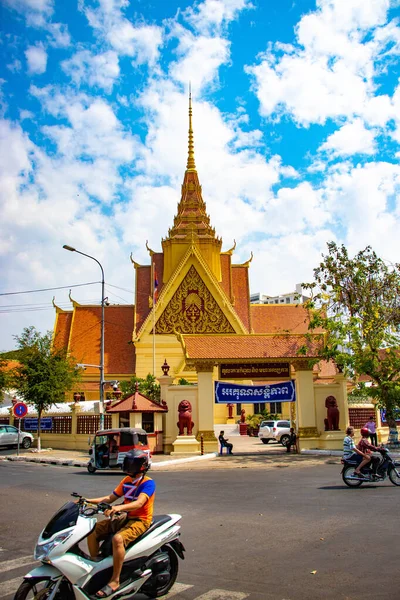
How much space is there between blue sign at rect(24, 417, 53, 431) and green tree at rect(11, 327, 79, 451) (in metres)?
1.46

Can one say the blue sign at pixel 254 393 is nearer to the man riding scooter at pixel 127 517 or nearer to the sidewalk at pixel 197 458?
the sidewalk at pixel 197 458

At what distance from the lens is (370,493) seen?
1098 cm

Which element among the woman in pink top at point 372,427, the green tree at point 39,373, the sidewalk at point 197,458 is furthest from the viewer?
the green tree at point 39,373

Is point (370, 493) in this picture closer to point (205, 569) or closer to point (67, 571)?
point (205, 569)

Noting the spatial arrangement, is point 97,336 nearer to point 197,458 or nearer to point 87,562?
point 197,458

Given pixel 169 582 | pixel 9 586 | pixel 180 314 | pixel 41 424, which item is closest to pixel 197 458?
pixel 41 424

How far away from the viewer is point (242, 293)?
41438 millimetres

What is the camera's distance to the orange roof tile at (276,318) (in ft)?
134

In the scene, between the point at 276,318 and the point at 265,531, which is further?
the point at 276,318

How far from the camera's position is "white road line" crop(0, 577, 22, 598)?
5438 millimetres

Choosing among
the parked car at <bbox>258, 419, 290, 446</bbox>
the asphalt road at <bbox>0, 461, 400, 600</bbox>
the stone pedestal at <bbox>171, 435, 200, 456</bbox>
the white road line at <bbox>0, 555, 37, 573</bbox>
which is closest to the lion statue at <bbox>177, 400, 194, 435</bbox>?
the stone pedestal at <bbox>171, 435, 200, 456</bbox>

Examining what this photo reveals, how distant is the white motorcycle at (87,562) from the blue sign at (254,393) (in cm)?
1588

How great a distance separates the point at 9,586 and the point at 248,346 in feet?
53.9

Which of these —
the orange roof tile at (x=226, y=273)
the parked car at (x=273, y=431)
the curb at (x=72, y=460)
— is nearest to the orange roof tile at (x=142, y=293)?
the orange roof tile at (x=226, y=273)
